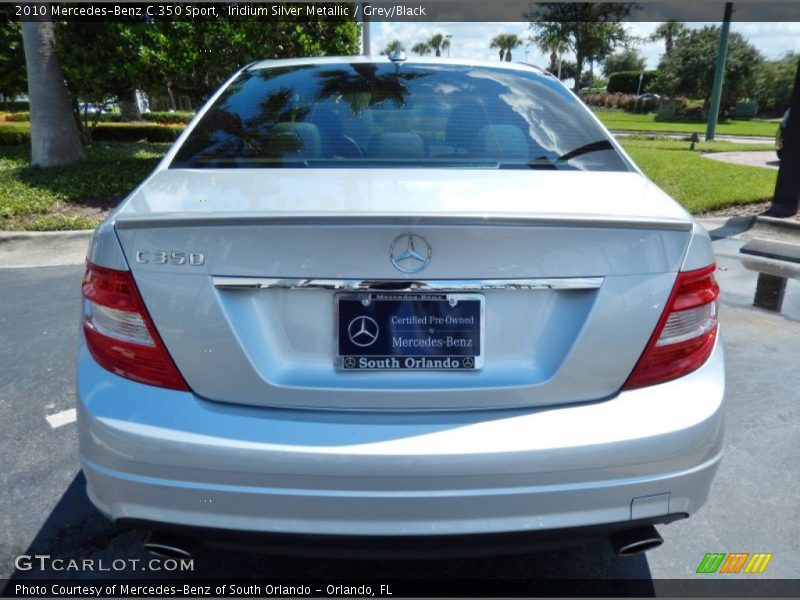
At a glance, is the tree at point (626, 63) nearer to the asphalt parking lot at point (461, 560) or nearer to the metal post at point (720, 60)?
the metal post at point (720, 60)

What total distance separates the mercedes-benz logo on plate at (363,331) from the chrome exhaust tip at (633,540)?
33.0 inches

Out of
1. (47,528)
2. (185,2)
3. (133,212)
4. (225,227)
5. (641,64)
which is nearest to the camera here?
(225,227)

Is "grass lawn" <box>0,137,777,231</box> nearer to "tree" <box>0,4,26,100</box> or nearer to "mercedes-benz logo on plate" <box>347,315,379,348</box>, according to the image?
"tree" <box>0,4,26,100</box>

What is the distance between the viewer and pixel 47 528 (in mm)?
2422

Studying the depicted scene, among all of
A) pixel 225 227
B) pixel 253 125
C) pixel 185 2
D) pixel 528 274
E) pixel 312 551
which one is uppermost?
pixel 185 2

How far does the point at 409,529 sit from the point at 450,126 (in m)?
1.62

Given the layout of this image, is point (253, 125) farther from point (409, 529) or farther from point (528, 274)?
point (409, 529)

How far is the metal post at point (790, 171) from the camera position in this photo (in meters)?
7.25

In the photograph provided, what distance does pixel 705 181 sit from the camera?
1009cm

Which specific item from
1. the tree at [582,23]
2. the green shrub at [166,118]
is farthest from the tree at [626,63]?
the green shrub at [166,118]

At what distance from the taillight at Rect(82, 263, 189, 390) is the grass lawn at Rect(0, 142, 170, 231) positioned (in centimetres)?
617

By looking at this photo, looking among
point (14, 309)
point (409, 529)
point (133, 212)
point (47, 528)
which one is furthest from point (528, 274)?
point (14, 309)

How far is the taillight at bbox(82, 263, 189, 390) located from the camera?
5.33 ft

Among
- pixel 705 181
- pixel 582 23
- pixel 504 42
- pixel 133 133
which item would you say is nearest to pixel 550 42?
pixel 582 23
